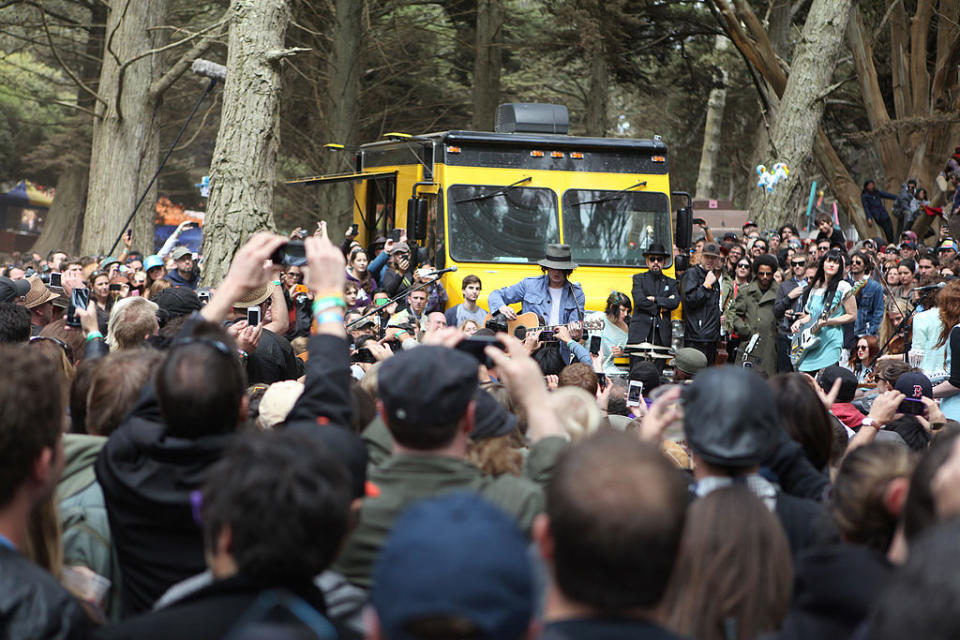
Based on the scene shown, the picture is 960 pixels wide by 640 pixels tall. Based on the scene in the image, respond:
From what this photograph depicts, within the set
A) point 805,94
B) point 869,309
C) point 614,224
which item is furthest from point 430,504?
point 805,94

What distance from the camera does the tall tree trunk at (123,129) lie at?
17000 mm

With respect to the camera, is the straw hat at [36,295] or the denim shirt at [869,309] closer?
the straw hat at [36,295]

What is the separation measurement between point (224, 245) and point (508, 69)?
2088 centimetres

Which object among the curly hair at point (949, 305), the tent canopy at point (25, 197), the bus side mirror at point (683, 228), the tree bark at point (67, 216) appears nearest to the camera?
the curly hair at point (949, 305)

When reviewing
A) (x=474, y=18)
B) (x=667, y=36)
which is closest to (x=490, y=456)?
(x=667, y=36)

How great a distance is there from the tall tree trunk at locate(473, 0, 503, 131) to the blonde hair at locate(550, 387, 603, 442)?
2044cm

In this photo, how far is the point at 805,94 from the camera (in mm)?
18359

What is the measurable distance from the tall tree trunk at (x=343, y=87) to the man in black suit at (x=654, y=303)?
1191 cm

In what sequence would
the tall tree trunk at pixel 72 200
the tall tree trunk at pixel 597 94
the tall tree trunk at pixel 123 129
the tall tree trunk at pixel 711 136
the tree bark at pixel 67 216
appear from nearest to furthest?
the tall tree trunk at pixel 123 129 → the tall tree trunk at pixel 597 94 → the tall tree trunk at pixel 72 200 → the tree bark at pixel 67 216 → the tall tree trunk at pixel 711 136

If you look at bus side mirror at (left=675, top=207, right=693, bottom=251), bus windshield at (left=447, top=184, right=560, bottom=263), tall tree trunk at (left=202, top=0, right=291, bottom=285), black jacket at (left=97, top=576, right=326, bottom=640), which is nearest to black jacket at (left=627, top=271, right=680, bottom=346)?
bus side mirror at (left=675, top=207, right=693, bottom=251)

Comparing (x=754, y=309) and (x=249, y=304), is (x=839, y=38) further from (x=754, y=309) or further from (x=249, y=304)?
(x=249, y=304)

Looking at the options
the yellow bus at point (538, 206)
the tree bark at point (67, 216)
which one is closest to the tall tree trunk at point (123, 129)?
the yellow bus at point (538, 206)

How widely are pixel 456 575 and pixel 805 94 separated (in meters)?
17.9

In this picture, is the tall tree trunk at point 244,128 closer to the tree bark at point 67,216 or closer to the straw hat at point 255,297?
the straw hat at point 255,297
